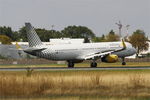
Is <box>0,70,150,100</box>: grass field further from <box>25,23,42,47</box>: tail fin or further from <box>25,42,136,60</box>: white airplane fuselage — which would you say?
<box>25,23,42,47</box>: tail fin

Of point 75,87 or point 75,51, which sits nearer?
point 75,87

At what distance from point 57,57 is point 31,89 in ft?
157

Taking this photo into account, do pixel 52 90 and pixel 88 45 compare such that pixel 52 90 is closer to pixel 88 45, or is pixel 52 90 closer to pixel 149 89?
pixel 149 89

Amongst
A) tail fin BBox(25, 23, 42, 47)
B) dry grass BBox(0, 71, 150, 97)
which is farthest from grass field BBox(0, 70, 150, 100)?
tail fin BBox(25, 23, 42, 47)

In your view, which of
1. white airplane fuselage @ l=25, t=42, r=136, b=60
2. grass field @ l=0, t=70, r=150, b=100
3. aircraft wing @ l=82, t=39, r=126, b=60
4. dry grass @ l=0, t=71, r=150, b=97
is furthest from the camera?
white airplane fuselage @ l=25, t=42, r=136, b=60

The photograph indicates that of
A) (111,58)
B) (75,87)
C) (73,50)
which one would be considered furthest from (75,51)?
(75,87)

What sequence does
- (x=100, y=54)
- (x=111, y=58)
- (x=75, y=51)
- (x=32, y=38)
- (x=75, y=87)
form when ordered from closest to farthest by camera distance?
(x=75, y=87) → (x=111, y=58) → (x=100, y=54) → (x=75, y=51) → (x=32, y=38)

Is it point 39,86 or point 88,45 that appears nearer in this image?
point 39,86

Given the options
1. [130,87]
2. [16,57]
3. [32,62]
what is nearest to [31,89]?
[130,87]

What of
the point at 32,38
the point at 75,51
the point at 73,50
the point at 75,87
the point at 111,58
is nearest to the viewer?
the point at 75,87

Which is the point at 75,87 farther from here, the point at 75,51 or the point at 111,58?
the point at 75,51

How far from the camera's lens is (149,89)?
3197 centimetres

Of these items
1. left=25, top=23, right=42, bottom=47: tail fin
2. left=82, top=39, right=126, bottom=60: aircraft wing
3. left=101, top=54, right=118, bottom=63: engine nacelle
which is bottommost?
left=101, top=54, right=118, bottom=63: engine nacelle

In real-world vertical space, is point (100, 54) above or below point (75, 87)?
above
